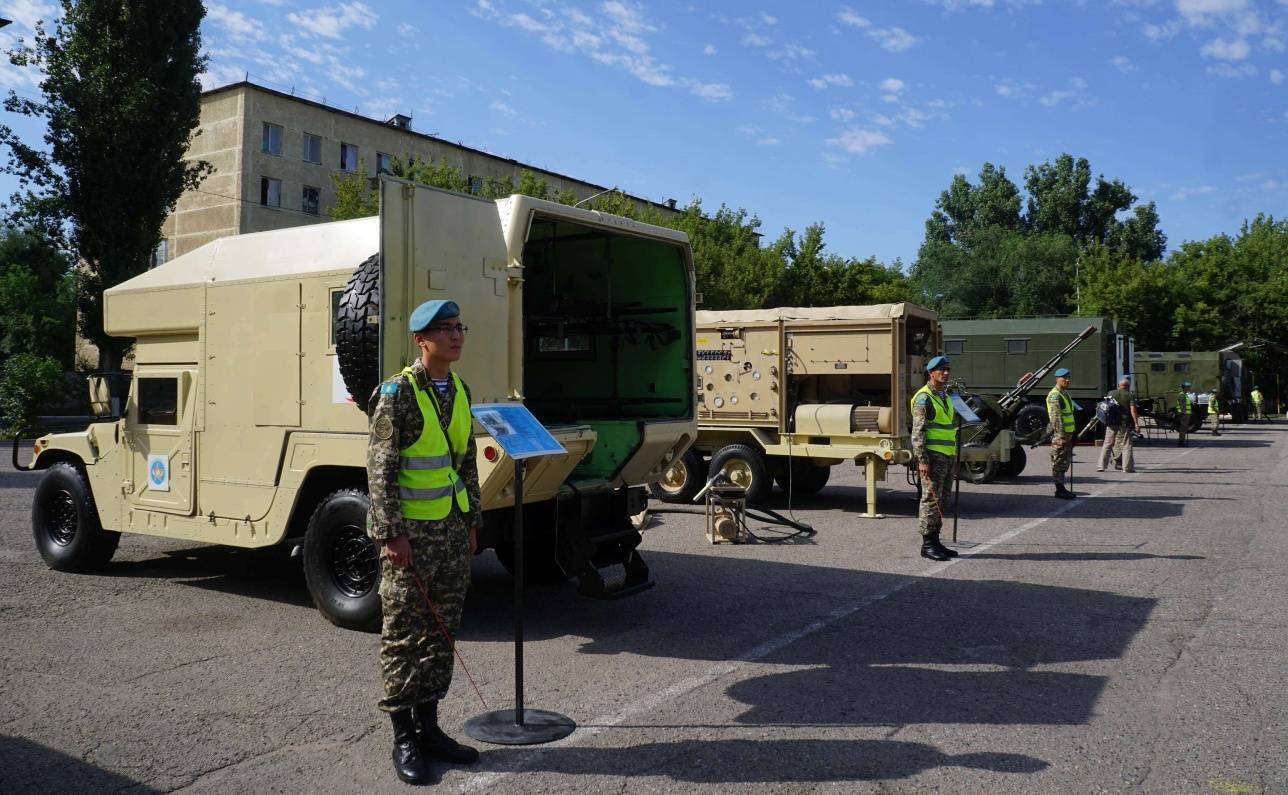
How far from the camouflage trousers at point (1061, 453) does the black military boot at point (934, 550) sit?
235 inches

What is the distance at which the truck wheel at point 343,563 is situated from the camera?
6.05 meters

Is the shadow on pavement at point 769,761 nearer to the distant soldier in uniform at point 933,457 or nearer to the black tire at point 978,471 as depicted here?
the distant soldier in uniform at point 933,457

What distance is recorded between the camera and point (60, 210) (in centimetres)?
2634

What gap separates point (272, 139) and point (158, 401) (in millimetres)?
37832

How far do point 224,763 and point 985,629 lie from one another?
4668 mm

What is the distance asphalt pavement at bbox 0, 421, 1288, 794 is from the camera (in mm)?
4043

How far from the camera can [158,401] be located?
7.31m

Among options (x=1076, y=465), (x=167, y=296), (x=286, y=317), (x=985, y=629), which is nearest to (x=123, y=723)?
(x=286, y=317)

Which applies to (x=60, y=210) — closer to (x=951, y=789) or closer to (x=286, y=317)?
(x=286, y=317)

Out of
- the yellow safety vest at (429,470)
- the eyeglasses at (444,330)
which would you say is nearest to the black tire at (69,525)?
the yellow safety vest at (429,470)

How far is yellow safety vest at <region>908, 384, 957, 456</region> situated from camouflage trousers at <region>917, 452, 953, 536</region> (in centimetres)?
9

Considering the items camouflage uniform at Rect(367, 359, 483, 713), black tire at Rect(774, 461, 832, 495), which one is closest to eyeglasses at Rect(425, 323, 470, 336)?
camouflage uniform at Rect(367, 359, 483, 713)

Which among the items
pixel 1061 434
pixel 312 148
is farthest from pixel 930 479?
pixel 312 148

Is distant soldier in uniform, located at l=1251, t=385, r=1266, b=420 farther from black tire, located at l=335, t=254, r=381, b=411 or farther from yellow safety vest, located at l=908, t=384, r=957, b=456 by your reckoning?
black tire, located at l=335, t=254, r=381, b=411
